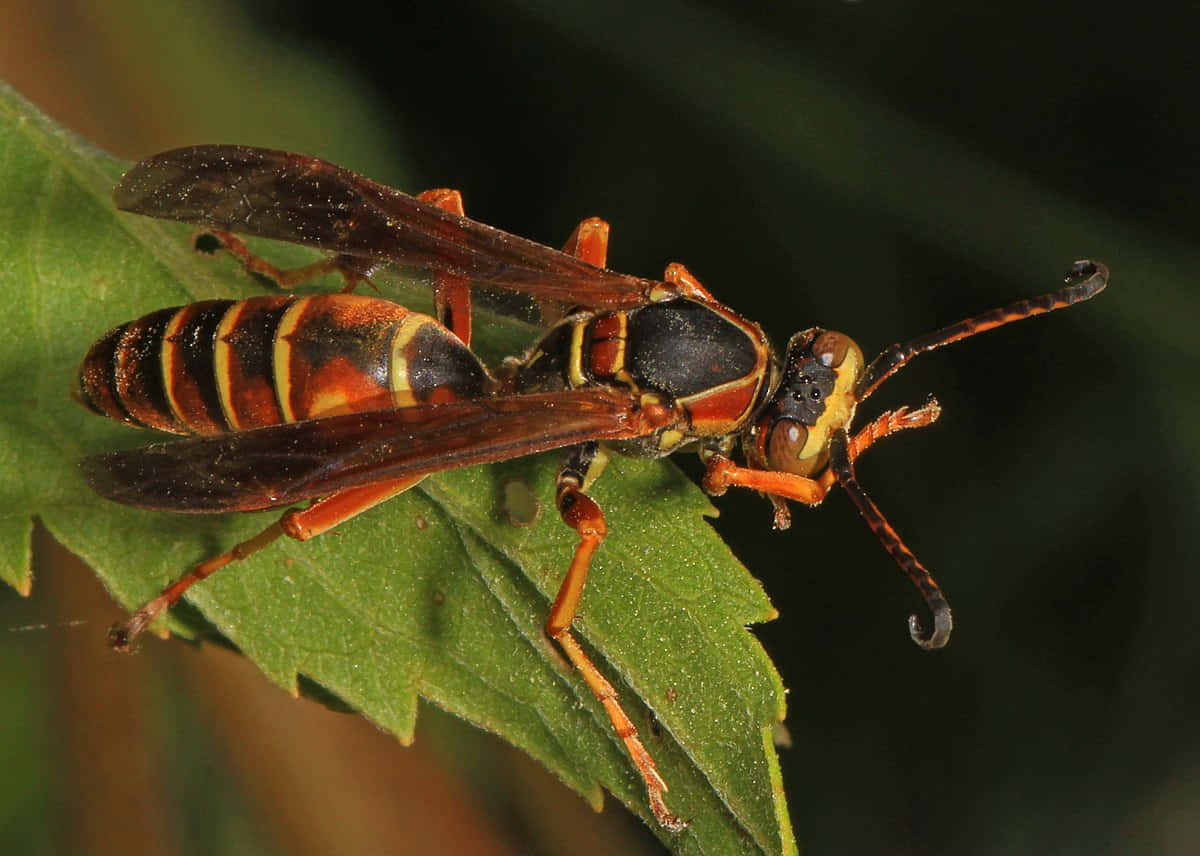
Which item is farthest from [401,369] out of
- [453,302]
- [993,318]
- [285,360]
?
[993,318]

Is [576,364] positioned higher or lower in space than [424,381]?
higher

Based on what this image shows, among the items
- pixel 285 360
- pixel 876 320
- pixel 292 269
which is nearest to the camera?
pixel 285 360

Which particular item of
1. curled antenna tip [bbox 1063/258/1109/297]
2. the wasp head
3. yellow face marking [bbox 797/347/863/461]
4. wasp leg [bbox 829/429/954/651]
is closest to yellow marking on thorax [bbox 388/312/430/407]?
the wasp head

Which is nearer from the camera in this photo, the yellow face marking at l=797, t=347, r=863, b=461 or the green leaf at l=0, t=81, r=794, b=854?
the green leaf at l=0, t=81, r=794, b=854

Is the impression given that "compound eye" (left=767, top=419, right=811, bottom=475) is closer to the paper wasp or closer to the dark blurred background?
the paper wasp

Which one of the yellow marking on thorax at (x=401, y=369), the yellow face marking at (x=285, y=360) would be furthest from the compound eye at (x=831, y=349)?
the yellow face marking at (x=285, y=360)

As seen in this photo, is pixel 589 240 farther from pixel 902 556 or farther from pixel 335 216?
pixel 902 556
